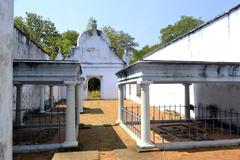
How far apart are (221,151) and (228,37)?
5616 mm

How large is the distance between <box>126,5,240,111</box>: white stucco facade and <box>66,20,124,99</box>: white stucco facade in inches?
570

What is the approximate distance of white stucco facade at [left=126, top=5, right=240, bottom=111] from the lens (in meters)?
11.8

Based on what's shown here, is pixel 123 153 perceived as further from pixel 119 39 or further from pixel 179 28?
pixel 119 39

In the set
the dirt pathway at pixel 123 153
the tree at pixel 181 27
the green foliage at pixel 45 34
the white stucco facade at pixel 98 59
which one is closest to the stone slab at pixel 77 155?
the dirt pathway at pixel 123 153

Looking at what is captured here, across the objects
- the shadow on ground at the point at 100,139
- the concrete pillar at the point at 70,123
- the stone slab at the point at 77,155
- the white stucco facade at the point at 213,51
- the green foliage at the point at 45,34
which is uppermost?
the green foliage at the point at 45,34

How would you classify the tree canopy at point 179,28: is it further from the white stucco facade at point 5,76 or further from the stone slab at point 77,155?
A: the white stucco facade at point 5,76

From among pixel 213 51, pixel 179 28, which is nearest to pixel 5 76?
pixel 213 51

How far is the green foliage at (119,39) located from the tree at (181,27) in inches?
328

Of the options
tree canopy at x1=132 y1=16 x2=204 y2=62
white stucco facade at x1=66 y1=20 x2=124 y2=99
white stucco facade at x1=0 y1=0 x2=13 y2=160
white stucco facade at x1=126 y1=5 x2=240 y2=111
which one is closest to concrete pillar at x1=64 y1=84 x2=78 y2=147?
white stucco facade at x1=0 y1=0 x2=13 y2=160

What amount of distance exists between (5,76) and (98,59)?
30.1 metres

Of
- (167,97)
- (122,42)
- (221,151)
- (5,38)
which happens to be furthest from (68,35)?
(5,38)

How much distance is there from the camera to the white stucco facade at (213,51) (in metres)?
11.8

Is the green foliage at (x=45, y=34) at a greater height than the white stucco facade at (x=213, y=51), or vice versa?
the green foliage at (x=45, y=34)

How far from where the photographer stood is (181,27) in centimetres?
4941
